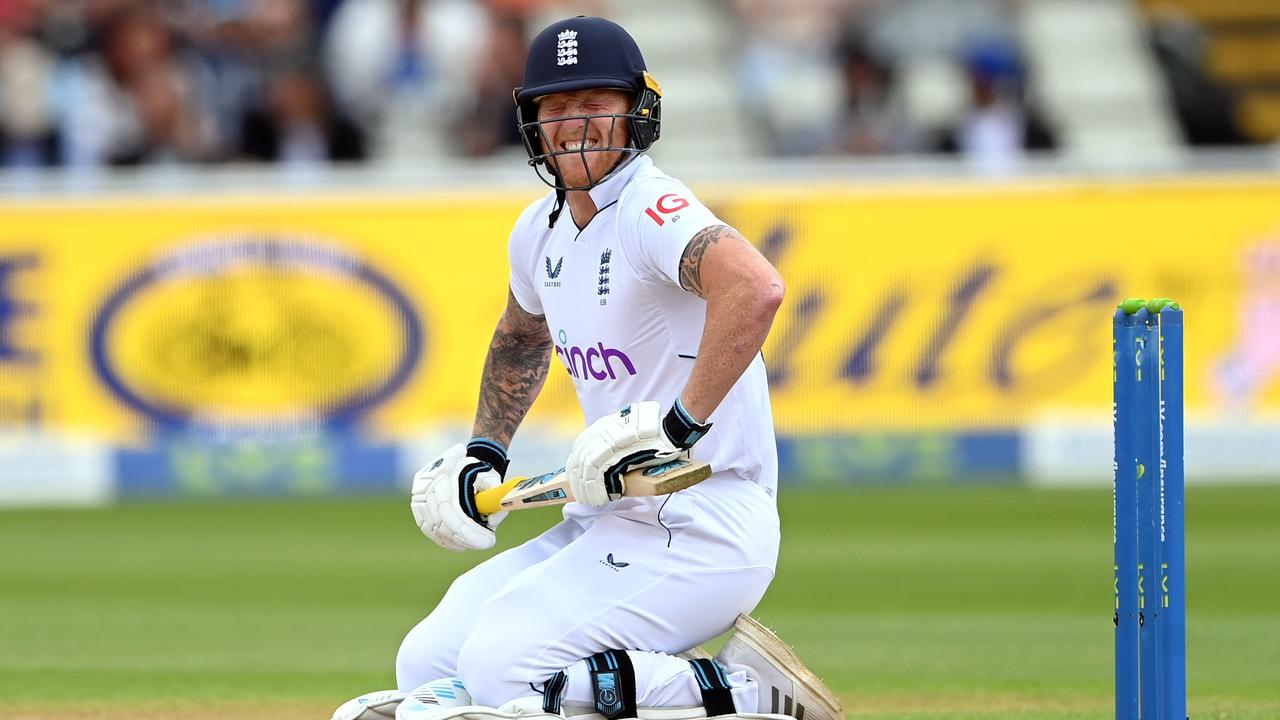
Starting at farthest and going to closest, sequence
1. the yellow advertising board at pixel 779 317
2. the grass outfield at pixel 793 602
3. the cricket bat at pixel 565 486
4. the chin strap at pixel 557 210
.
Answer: the yellow advertising board at pixel 779 317
the grass outfield at pixel 793 602
the chin strap at pixel 557 210
the cricket bat at pixel 565 486

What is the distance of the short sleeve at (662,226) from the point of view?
465cm

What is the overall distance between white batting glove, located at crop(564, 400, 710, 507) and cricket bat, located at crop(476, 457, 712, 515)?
26mm

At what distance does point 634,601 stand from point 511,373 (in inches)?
39.4

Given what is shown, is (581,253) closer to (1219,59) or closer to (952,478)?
(952,478)

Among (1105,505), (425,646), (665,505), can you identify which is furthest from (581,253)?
(1105,505)

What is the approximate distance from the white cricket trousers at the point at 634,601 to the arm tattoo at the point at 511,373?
609mm

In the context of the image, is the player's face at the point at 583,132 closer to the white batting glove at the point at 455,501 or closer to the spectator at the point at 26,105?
the white batting glove at the point at 455,501

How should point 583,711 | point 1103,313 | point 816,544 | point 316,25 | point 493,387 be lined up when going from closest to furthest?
point 583,711 → point 493,387 → point 816,544 → point 1103,313 → point 316,25

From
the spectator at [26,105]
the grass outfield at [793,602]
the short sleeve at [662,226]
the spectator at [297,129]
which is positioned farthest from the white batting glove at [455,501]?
the spectator at [26,105]

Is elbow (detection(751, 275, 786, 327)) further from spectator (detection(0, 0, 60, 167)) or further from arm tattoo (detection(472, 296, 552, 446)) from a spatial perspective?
spectator (detection(0, 0, 60, 167))

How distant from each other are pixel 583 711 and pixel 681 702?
244 millimetres

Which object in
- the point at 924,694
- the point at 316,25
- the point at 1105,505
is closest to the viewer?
the point at 924,694

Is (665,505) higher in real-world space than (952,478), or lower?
lower

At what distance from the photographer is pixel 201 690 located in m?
6.77
